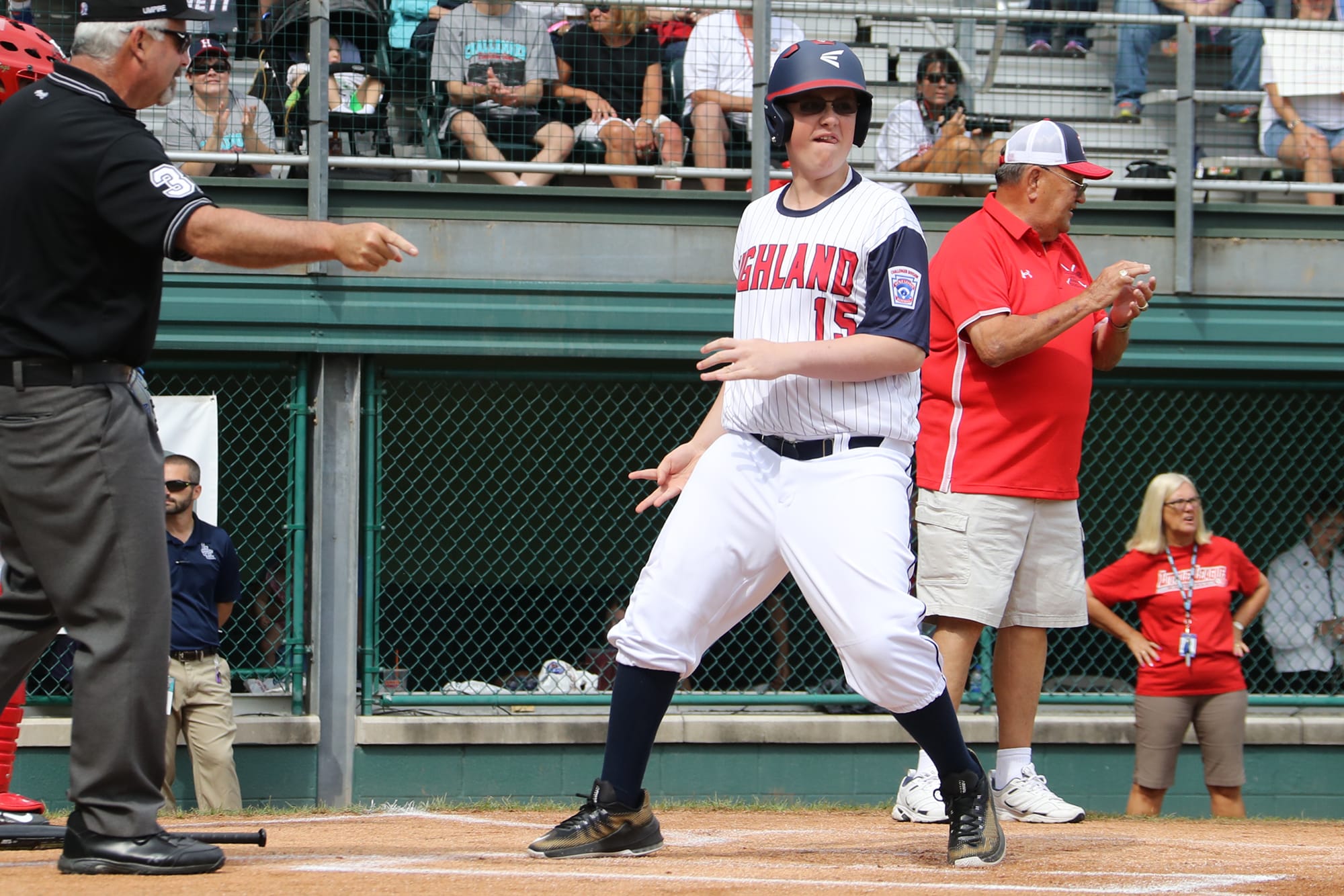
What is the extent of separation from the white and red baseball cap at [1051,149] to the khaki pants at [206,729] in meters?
4.58

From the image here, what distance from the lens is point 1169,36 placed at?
9.44m

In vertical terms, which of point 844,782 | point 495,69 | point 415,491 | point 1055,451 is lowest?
point 844,782

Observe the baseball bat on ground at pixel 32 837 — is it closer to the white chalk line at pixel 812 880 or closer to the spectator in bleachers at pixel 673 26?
the white chalk line at pixel 812 880

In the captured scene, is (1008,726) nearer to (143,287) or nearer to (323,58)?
(143,287)

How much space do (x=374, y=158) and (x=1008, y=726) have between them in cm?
457

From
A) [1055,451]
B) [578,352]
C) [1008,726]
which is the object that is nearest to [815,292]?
[1055,451]

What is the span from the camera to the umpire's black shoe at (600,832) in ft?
12.3

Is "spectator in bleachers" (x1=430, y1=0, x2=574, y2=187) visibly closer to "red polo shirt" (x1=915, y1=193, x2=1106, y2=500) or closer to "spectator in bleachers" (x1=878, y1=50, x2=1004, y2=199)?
"spectator in bleachers" (x1=878, y1=50, x2=1004, y2=199)

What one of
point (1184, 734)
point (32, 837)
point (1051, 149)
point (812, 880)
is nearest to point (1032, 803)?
point (812, 880)

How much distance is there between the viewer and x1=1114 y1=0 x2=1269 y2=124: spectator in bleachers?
29.4ft

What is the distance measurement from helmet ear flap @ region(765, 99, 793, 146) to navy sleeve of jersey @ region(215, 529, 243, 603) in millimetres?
4579

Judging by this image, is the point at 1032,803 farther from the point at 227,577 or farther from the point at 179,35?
the point at 227,577

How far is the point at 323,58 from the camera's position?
782 centimetres

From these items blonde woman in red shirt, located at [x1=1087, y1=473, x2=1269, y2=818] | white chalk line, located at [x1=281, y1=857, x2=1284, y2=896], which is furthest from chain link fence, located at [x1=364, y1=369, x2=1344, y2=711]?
white chalk line, located at [x1=281, y1=857, x2=1284, y2=896]
